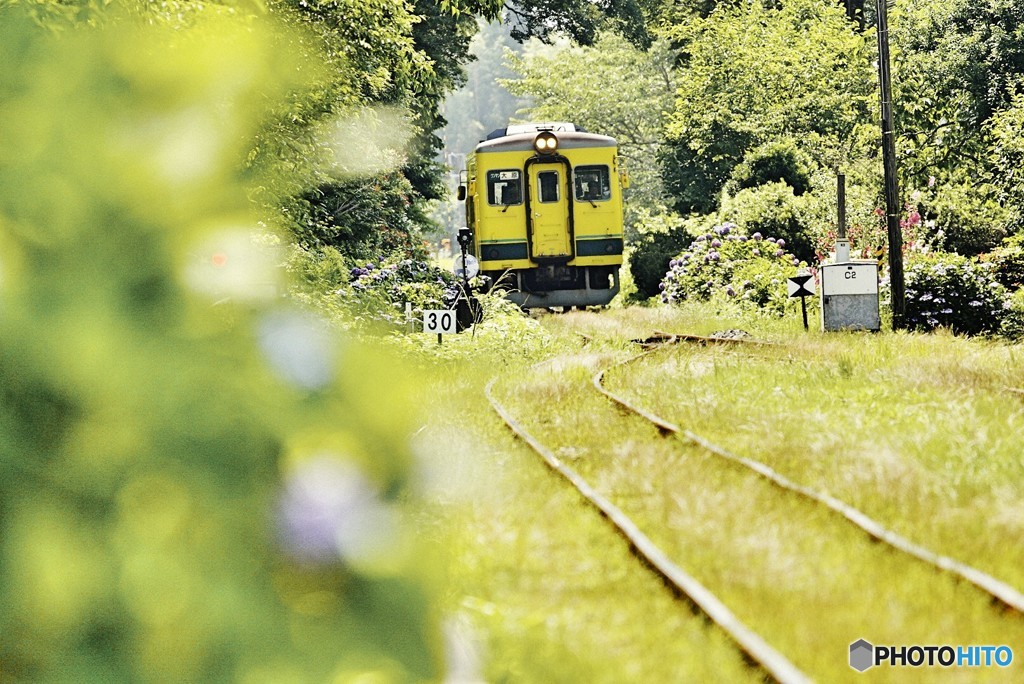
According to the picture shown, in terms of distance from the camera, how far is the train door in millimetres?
24359

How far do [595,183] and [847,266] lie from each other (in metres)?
8.09

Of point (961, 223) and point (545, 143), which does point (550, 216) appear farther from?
point (961, 223)

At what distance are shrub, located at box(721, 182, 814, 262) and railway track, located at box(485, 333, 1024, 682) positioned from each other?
744 inches

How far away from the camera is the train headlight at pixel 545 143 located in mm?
24016

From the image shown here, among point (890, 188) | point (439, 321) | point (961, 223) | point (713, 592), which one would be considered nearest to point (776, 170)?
point (961, 223)

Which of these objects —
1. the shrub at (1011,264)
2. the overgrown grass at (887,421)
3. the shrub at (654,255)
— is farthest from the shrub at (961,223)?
the overgrown grass at (887,421)

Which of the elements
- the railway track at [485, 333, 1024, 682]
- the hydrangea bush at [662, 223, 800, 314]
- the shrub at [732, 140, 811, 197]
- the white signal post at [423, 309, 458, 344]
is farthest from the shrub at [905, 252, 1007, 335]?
the shrub at [732, 140, 811, 197]

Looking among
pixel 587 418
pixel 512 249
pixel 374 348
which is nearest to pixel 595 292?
pixel 512 249

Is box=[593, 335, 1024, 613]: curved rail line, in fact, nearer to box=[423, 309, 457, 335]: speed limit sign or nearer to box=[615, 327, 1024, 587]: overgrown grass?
box=[615, 327, 1024, 587]: overgrown grass

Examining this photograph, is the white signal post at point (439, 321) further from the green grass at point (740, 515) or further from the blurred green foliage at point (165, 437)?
the blurred green foliage at point (165, 437)

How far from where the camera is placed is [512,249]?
24453 mm

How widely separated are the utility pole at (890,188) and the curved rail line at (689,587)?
1089 cm

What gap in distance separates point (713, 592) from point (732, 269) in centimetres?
A: 1995

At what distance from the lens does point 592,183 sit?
24.6 metres
